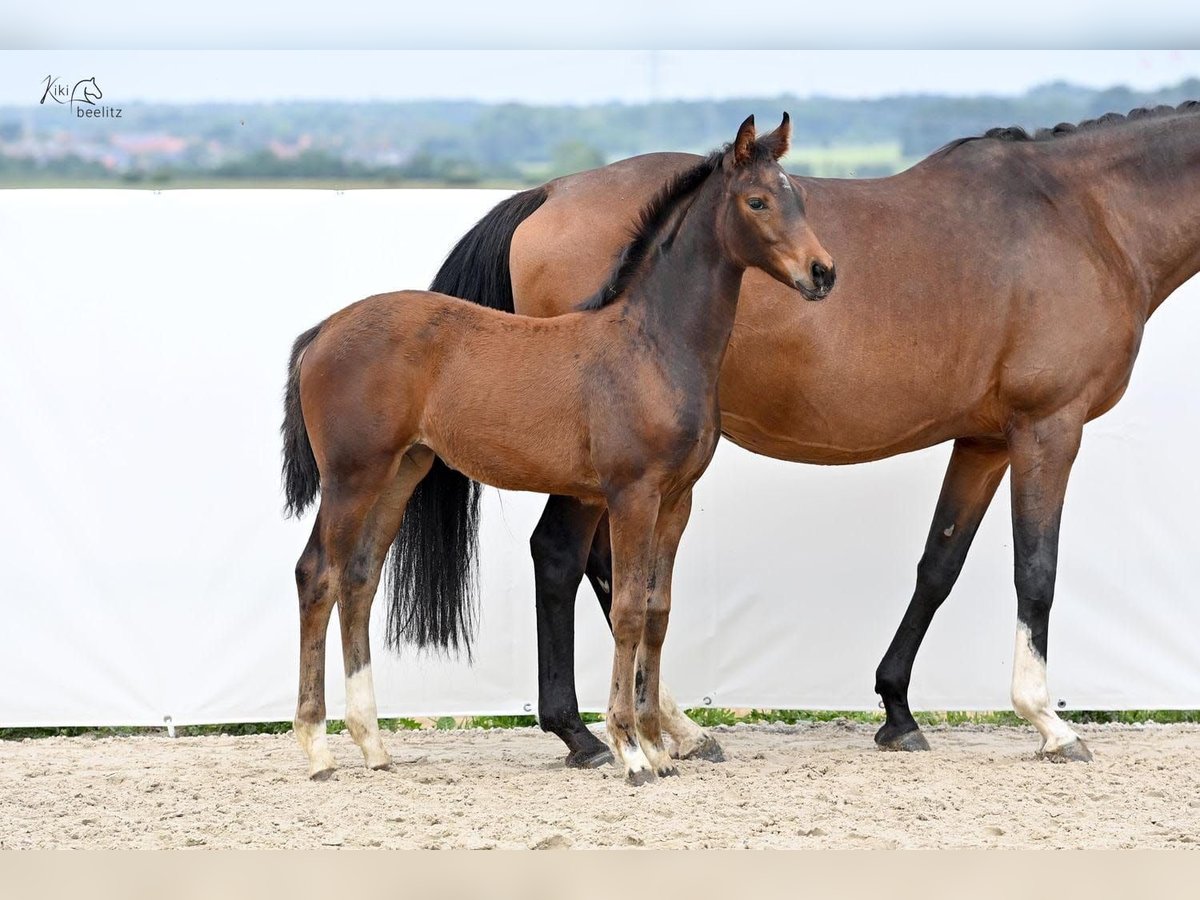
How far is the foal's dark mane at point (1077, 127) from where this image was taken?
213 inches

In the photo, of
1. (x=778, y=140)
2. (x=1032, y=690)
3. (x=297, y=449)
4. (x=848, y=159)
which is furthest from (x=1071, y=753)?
(x=848, y=159)

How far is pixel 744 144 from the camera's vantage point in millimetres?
4289

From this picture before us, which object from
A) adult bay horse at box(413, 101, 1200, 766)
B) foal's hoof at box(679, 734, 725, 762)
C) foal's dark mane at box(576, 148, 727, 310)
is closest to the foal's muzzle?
foal's dark mane at box(576, 148, 727, 310)

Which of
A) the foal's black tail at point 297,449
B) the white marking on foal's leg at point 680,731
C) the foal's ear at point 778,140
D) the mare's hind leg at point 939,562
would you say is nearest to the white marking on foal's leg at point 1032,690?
the mare's hind leg at point 939,562

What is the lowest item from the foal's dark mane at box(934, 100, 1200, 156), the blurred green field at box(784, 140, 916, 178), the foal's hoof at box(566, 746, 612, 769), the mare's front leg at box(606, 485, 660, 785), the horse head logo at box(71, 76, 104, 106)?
the foal's hoof at box(566, 746, 612, 769)

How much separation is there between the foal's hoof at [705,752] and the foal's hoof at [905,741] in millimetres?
739

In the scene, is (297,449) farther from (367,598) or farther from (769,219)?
(769,219)

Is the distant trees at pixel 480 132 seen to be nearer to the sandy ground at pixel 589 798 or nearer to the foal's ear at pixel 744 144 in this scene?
the foal's ear at pixel 744 144

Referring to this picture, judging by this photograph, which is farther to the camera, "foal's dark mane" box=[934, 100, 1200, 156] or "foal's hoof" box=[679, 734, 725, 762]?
"foal's dark mane" box=[934, 100, 1200, 156]

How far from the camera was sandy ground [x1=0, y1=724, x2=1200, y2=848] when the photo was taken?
389 cm

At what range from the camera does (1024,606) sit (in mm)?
5066

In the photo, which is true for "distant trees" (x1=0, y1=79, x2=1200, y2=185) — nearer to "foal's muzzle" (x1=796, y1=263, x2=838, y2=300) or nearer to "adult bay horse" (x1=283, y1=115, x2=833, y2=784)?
"adult bay horse" (x1=283, y1=115, x2=833, y2=784)

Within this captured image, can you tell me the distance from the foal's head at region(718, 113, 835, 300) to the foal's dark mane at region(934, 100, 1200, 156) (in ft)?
4.44

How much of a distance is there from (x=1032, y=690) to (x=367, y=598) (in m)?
2.32
